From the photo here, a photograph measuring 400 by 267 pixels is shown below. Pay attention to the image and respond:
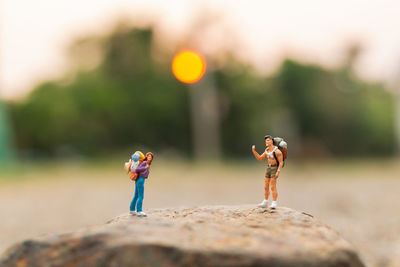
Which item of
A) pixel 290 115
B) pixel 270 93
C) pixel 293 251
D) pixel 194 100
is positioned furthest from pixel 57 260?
pixel 290 115

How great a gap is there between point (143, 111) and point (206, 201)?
29227 mm

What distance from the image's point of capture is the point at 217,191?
18.6 meters

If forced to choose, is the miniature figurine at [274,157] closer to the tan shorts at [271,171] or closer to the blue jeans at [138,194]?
the tan shorts at [271,171]

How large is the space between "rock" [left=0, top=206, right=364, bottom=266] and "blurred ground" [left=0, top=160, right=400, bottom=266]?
506 cm

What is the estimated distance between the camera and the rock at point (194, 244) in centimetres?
336

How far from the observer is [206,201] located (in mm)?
15680

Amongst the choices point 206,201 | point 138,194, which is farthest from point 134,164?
point 206,201

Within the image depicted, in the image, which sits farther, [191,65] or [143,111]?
[143,111]

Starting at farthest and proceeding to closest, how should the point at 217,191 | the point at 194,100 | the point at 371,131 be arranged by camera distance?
the point at 371,131, the point at 194,100, the point at 217,191

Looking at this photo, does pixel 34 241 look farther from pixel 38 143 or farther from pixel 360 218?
pixel 38 143

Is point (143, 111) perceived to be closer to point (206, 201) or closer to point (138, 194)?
point (206, 201)

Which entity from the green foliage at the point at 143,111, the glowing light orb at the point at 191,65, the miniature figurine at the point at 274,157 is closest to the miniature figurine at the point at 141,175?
the miniature figurine at the point at 274,157

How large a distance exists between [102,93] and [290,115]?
66.0 ft

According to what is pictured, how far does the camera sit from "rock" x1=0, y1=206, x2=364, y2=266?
3361mm
